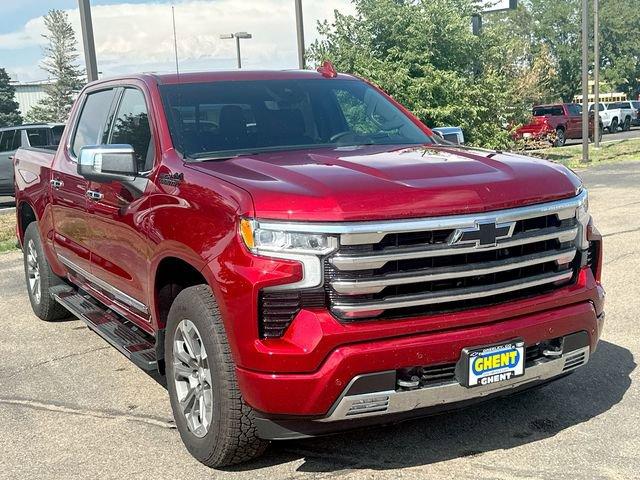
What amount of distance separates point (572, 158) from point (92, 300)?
62.6ft

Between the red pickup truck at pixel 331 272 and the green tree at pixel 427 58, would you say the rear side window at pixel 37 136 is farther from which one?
the red pickup truck at pixel 331 272

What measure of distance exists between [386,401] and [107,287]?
2451 mm

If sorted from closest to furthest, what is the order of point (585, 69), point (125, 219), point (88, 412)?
point (125, 219)
point (88, 412)
point (585, 69)

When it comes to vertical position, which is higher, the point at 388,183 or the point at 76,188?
the point at 388,183

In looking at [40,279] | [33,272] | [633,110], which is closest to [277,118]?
[40,279]

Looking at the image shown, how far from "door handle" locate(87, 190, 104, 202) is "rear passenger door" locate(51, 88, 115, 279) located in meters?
0.07

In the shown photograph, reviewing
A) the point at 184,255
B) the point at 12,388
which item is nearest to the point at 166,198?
the point at 184,255

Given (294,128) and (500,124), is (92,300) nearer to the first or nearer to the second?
(294,128)

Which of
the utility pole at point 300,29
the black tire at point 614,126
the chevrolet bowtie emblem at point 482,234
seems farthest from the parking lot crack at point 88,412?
the black tire at point 614,126

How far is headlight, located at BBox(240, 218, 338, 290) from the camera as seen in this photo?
3.10 metres

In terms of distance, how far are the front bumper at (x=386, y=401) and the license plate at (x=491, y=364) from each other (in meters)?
0.03

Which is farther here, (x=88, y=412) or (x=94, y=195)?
(x=94, y=195)

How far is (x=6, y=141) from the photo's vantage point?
679 inches

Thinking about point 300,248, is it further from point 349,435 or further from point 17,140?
point 17,140
